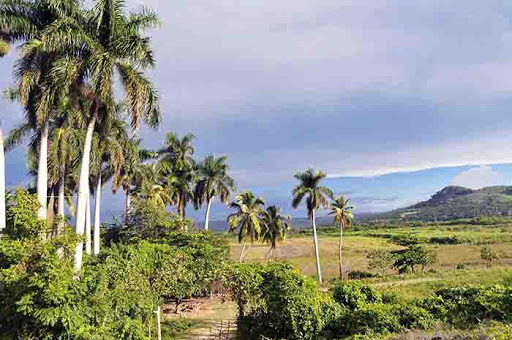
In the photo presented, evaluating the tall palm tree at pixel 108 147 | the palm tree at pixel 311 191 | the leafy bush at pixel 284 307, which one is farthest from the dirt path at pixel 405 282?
the tall palm tree at pixel 108 147

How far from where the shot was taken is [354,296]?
22.0 m

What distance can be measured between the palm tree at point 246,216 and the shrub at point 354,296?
25697 mm

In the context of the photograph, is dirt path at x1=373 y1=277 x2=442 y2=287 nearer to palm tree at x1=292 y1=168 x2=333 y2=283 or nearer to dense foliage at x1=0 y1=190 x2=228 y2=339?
palm tree at x1=292 y1=168 x2=333 y2=283

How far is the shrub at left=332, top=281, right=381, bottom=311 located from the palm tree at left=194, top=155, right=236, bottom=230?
27.5 metres

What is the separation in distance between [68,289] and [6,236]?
15.7ft

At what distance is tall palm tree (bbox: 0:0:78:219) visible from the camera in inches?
742

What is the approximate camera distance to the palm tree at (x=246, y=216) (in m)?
48.3

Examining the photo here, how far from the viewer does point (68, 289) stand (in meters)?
12.3

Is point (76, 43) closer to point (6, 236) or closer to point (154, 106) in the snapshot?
point (154, 106)

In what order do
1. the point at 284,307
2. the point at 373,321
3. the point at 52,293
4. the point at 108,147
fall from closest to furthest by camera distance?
the point at 52,293
the point at 373,321
the point at 284,307
the point at 108,147

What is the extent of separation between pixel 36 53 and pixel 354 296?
20.6 meters

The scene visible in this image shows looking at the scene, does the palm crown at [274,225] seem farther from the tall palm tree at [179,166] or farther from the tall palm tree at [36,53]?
the tall palm tree at [36,53]

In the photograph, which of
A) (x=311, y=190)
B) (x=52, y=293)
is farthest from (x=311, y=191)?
(x=52, y=293)

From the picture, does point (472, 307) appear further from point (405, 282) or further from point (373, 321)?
point (405, 282)
